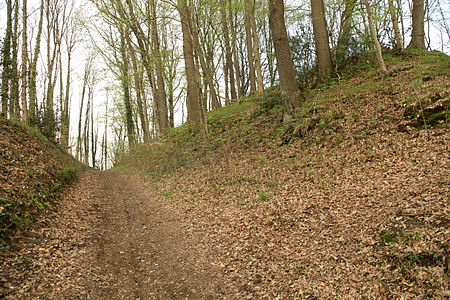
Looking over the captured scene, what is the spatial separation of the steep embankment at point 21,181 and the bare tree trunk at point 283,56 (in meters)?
9.03

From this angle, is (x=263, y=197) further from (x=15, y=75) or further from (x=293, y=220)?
(x=15, y=75)

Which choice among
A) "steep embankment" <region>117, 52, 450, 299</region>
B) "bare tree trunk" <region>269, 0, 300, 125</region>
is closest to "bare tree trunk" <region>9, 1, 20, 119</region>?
"steep embankment" <region>117, 52, 450, 299</region>

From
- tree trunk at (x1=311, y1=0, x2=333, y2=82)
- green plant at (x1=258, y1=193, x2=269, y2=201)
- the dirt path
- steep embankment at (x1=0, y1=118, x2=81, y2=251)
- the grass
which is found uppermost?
tree trunk at (x1=311, y1=0, x2=333, y2=82)

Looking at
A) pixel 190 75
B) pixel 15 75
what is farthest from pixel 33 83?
pixel 190 75

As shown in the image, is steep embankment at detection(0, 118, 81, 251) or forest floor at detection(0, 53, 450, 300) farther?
steep embankment at detection(0, 118, 81, 251)

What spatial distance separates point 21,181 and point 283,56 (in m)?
10.3

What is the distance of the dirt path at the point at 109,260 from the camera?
4461 millimetres

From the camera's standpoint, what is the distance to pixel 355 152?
27.2 feet

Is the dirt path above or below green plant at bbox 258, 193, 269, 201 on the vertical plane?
below

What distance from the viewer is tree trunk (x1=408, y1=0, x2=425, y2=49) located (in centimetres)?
1393

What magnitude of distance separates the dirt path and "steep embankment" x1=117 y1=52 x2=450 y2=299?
0.52 m

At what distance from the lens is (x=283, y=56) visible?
11727 mm

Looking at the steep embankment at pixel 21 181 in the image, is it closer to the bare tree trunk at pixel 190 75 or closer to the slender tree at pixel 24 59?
the slender tree at pixel 24 59

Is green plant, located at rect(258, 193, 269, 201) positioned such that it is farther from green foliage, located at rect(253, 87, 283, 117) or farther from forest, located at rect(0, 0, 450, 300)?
green foliage, located at rect(253, 87, 283, 117)
